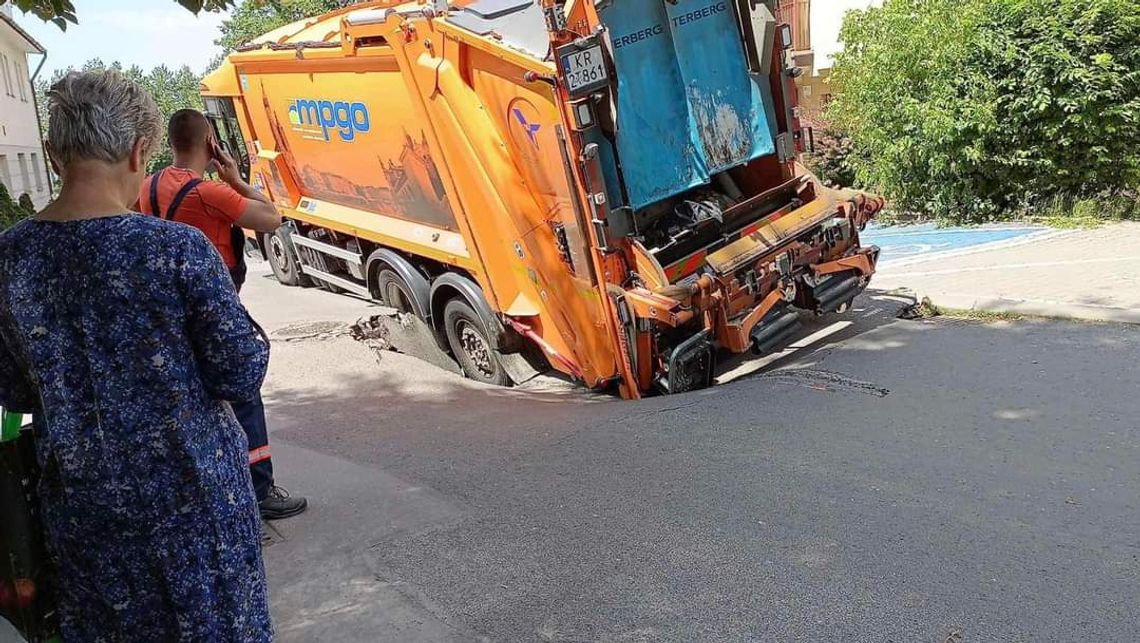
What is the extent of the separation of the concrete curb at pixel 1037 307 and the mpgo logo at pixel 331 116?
16.6 feet

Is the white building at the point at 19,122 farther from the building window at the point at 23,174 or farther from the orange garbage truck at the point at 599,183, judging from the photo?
the orange garbage truck at the point at 599,183

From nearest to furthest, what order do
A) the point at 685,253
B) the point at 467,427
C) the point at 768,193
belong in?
the point at 467,427 → the point at 685,253 → the point at 768,193

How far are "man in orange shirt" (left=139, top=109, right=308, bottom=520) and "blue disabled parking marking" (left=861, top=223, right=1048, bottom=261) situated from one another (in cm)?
813

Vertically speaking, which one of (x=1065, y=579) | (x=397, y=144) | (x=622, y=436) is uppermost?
(x=397, y=144)

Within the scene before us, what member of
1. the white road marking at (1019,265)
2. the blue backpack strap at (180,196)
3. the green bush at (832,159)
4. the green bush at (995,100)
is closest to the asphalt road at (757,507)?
the blue backpack strap at (180,196)

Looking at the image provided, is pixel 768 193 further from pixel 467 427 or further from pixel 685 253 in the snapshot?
pixel 467 427

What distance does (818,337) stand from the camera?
7.23m

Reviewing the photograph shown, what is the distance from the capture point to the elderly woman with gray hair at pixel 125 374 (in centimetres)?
208

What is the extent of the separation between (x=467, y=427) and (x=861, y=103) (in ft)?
30.6

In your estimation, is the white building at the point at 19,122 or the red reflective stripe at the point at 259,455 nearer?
the red reflective stripe at the point at 259,455

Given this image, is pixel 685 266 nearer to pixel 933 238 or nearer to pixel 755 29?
pixel 755 29

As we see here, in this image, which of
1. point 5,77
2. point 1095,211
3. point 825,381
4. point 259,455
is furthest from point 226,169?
point 5,77

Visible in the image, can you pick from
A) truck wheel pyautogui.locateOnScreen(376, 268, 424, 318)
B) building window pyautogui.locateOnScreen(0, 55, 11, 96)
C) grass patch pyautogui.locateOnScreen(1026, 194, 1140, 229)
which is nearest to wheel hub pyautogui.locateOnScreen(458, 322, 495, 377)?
truck wheel pyautogui.locateOnScreen(376, 268, 424, 318)

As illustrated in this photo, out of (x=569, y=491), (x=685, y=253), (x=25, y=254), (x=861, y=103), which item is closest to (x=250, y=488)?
(x=25, y=254)
